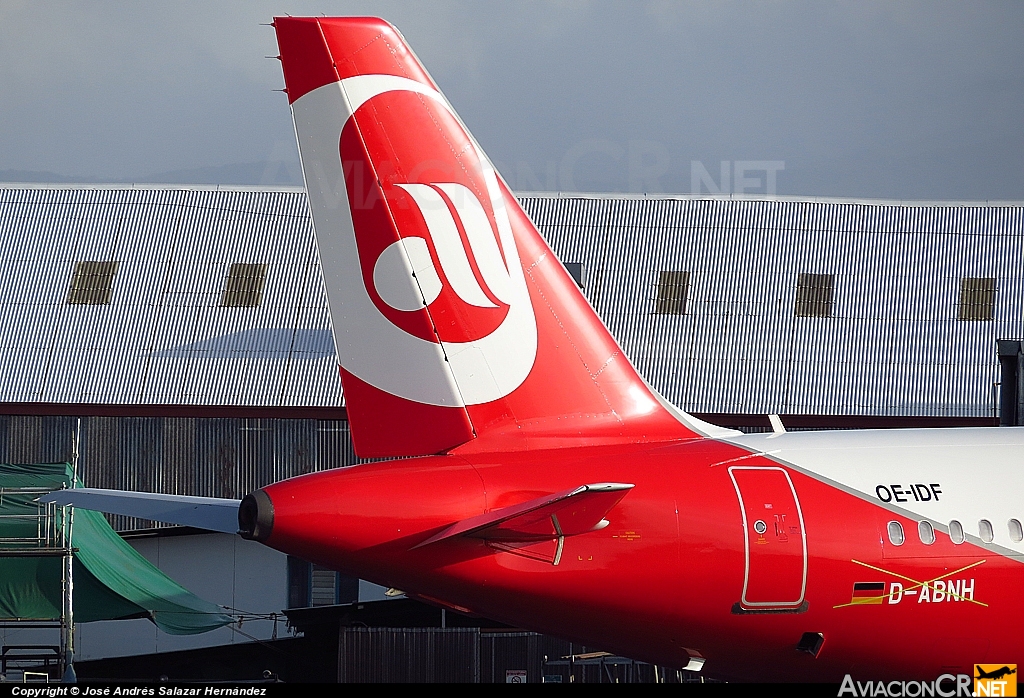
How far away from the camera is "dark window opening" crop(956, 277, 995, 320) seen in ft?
101

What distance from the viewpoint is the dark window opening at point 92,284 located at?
32.8 m

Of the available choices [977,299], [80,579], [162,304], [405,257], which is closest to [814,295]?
[977,299]

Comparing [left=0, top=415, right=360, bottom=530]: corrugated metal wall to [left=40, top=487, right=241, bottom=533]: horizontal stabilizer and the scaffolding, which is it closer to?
the scaffolding

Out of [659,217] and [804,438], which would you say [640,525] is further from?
[659,217]

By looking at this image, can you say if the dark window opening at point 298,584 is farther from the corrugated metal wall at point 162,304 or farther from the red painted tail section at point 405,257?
the red painted tail section at point 405,257

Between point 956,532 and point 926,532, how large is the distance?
0.43 meters

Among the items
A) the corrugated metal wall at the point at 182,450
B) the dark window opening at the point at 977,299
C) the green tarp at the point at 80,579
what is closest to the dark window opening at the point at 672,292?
the dark window opening at the point at 977,299

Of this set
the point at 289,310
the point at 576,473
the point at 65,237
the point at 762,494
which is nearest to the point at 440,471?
the point at 576,473

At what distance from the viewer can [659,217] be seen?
34.5m

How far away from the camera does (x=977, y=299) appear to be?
102 ft

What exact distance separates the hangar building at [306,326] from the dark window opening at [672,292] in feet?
0.17

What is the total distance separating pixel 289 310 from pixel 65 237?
294 inches

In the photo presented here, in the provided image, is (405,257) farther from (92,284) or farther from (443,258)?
(92,284)

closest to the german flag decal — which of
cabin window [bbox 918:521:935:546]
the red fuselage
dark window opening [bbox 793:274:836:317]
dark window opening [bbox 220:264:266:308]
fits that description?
the red fuselage
